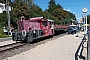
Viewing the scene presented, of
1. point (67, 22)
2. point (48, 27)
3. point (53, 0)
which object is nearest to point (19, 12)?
point (67, 22)

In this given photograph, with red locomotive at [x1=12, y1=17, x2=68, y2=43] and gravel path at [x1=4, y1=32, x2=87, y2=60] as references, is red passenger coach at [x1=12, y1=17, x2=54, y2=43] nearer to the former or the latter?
red locomotive at [x1=12, y1=17, x2=68, y2=43]

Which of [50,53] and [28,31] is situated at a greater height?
[28,31]

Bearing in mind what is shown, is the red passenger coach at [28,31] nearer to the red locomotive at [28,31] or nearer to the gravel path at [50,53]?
the red locomotive at [28,31]

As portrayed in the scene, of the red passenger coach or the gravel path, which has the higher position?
the red passenger coach

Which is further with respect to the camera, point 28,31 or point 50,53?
point 28,31

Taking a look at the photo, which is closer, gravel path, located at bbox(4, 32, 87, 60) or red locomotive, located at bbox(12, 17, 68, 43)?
gravel path, located at bbox(4, 32, 87, 60)

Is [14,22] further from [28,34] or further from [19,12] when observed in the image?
[28,34]

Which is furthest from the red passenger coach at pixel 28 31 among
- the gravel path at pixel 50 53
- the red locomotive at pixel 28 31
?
the gravel path at pixel 50 53

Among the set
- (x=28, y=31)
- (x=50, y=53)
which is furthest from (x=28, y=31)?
(x=50, y=53)

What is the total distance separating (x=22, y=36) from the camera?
66.7ft

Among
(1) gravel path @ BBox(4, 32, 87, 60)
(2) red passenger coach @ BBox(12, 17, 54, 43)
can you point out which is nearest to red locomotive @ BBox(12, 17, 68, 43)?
(2) red passenger coach @ BBox(12, 17, 54, 43)

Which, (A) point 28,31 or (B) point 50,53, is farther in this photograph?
(A) point 28,31

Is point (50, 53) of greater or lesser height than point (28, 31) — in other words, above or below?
below

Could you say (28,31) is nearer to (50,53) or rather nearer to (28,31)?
(28,31)
